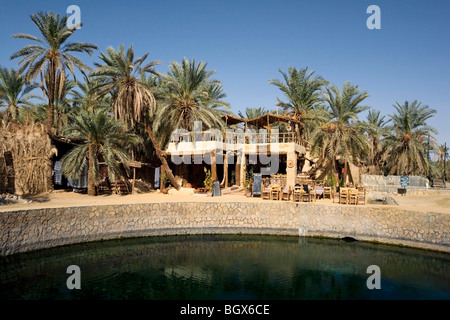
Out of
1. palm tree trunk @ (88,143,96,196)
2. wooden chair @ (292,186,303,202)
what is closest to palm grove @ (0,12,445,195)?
palm tree trunk @ (88,143,96,196)

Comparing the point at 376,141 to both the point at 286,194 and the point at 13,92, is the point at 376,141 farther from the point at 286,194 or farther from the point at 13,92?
the point at 13,92

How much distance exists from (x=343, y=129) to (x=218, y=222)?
13.2 metres

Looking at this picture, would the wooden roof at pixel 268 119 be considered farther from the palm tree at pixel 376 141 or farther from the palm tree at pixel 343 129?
the palm tree at pixel 376 141

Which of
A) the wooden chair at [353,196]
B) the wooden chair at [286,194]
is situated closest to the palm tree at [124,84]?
the wooden chair at [286,194]

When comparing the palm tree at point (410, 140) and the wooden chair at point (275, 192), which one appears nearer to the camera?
the wooden chair at point (275, 192)

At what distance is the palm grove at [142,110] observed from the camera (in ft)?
70.6

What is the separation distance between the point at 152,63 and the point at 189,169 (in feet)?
33.6

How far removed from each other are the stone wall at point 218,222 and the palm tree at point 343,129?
892 cm

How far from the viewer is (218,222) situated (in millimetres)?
17094

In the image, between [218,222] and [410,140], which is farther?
[410,140]

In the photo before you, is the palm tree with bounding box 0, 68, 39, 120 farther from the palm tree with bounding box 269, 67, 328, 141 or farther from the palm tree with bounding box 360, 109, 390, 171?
the palm tree with bounding box 360, 109, 390, 171

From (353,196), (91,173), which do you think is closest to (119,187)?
(91,173)

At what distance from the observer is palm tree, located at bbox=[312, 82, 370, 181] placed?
23875mm

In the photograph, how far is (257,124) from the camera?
28.5m
